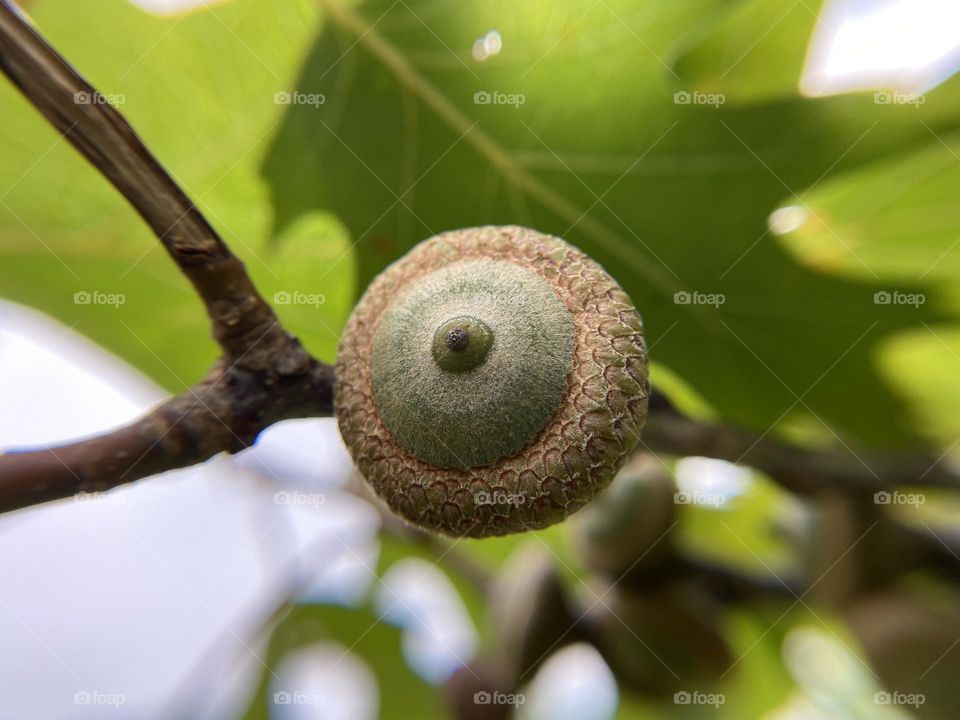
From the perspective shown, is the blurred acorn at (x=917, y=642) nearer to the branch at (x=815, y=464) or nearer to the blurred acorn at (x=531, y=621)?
the branch at (x=815, y=464)

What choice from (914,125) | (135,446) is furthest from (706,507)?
(135,446)

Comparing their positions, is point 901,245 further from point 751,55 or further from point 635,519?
point 635,519

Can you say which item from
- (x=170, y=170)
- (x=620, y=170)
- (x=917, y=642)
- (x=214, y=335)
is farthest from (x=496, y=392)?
(x=917, y=642)

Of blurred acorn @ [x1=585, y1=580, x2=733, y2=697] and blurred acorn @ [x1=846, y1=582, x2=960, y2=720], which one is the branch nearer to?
blurred acorn @ [x1=846, y1=582, x2=960, y2=720]

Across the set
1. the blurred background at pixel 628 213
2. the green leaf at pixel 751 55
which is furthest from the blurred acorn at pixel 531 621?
the green leaf at pixel 751 55

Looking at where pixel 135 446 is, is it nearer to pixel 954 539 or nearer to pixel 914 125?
pixel 914 125

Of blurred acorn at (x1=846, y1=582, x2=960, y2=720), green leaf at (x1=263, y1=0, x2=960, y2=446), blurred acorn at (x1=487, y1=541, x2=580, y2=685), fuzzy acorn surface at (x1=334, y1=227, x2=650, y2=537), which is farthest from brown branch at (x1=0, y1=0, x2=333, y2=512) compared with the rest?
blurred acorn at (x1=846, y1=582, x2=960, y2=720)
